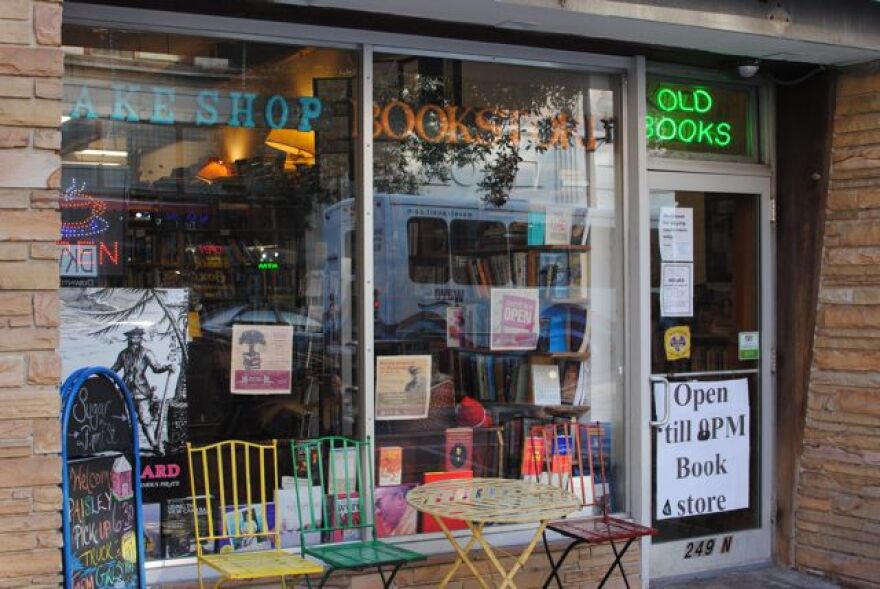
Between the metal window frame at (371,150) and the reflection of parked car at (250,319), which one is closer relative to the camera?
the metal window frame at (371,150)

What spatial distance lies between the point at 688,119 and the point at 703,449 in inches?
74.7

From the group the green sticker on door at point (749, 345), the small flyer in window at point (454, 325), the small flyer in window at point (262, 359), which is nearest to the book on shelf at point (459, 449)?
the small flyer in window at point (454, 325)

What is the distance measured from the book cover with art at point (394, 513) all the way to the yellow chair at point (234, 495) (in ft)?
1.80

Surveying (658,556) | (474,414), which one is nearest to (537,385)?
(474,414)

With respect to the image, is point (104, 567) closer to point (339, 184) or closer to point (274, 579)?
point (274, 579)

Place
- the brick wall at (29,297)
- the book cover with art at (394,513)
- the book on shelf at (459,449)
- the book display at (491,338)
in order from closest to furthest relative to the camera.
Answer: the brick wall at (29,297) < the book cover with art at (394,513) < the book display at (491,338) < the book on shelf at (459,449)

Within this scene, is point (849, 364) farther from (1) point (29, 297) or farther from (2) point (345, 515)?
(1) point (29, 297)

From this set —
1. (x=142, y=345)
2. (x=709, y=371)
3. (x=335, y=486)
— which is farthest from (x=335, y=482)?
(x=709, y=371)

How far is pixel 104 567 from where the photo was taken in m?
3.85

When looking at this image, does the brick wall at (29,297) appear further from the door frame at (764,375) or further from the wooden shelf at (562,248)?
the door frame at (764,375)

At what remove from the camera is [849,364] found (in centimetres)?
604


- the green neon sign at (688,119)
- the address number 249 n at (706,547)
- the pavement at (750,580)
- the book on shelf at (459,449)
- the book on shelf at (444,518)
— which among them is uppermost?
the green neon sign at (688,119)

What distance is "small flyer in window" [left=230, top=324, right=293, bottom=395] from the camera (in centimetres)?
515

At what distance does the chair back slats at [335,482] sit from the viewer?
5.19m
